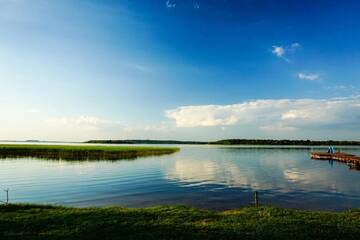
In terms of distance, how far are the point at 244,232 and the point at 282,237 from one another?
165 cm

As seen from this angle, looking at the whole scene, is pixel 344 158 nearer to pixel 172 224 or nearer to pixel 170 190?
pixel 170 190

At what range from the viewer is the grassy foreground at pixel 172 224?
13.1 metres

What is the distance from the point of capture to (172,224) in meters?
15.1

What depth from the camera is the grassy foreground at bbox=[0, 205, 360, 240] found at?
13.1m

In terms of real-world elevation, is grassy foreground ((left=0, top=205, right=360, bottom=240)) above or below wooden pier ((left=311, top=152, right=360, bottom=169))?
above

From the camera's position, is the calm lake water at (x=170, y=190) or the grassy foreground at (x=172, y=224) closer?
the grassy foreground at (x=172, y=224)

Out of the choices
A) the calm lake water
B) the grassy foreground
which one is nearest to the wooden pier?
the calm lake water

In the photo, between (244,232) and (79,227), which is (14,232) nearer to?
(79,227)

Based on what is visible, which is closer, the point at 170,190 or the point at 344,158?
the point at 170,190


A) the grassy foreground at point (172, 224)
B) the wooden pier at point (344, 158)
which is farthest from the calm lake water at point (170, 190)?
the wooden pier at point (344, 158)

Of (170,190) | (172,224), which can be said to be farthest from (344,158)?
(172,224)

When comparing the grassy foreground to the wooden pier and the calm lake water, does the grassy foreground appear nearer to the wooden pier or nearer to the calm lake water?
the calm lake water

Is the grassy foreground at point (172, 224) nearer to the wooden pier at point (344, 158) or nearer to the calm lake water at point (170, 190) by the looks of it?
the calm lake water at point (170, 190)

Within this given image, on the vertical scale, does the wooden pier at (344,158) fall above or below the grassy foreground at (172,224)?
below
